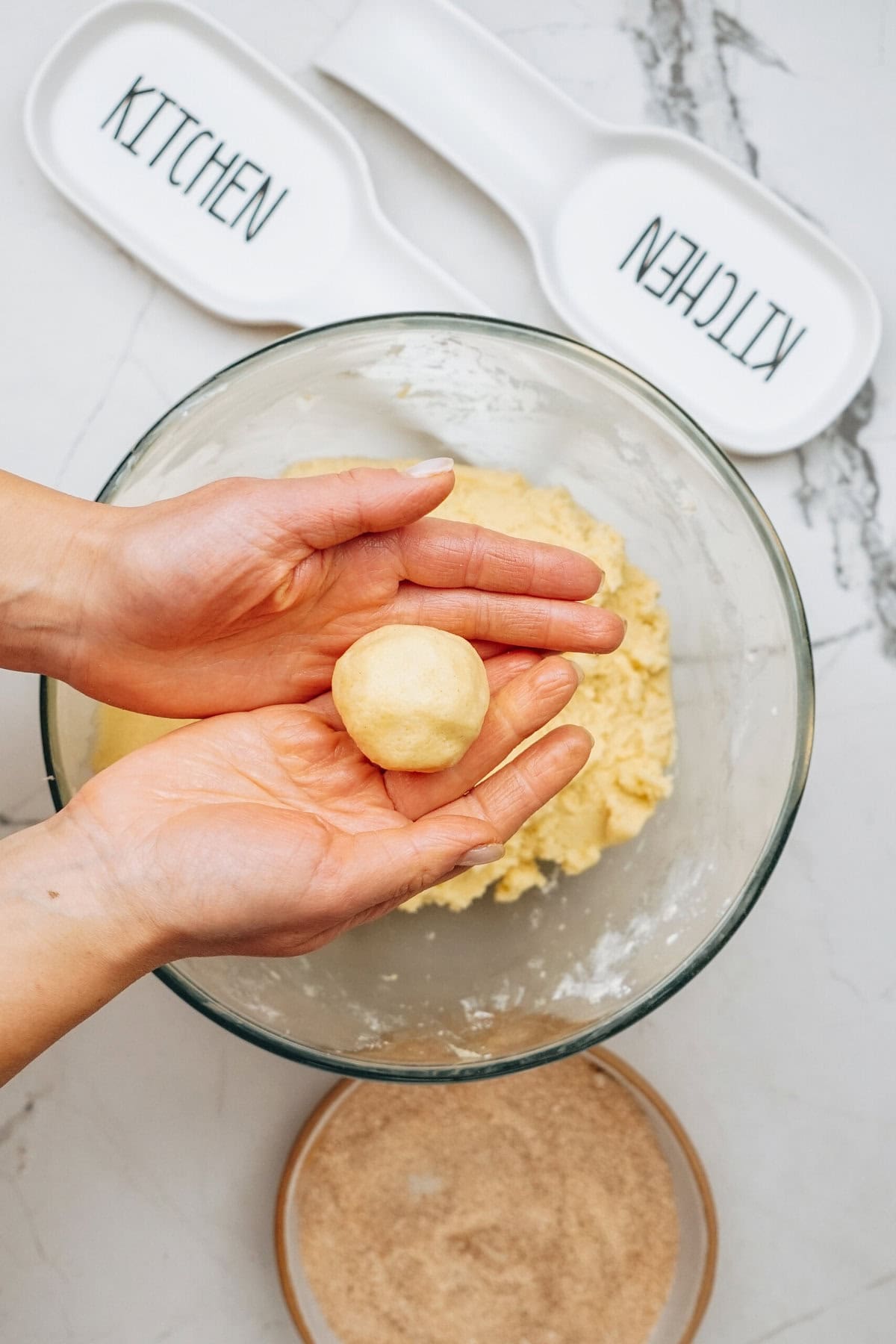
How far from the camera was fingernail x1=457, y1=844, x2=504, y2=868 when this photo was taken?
130 centimetres

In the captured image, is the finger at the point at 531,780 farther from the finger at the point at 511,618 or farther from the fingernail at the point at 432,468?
the fingernail at the point at 432,468

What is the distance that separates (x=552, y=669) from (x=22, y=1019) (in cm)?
84

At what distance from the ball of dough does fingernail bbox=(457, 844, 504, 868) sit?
180 millimetres

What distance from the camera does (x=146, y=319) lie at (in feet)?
6.38

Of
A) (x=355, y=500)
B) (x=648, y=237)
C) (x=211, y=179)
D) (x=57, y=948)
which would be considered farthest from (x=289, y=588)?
(x=648, y=237)

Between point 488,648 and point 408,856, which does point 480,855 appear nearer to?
point 408,856

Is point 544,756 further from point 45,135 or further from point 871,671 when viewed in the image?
point 45,135

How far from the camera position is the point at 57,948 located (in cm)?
131

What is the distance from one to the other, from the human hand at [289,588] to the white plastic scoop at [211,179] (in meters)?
0.63

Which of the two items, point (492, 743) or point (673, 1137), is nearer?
point (492, 743)

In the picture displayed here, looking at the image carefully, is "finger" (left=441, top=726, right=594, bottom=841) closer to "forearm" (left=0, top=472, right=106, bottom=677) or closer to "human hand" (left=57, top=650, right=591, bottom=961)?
"human hand" (left=57, top=650, right=591, bottom=961)

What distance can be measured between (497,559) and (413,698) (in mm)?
273

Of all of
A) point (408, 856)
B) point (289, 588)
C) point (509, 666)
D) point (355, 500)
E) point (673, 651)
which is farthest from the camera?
point (673, 651)

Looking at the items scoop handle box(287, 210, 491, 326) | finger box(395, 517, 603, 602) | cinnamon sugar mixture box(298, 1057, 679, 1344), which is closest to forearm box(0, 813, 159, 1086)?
finger box(395, 517, 603, 602)
